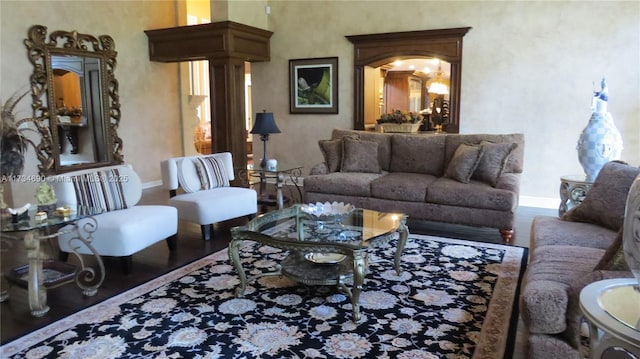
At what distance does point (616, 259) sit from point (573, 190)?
6.42 ft

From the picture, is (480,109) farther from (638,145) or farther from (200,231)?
(200,231)

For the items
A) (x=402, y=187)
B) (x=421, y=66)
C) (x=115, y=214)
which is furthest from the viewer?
(x=421, y=66)

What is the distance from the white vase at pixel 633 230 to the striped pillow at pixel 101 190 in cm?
348

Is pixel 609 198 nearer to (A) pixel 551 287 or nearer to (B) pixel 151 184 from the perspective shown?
(A) pixel 551 287

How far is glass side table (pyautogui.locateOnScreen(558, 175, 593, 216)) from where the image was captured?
380 centimetres

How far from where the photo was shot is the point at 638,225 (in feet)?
4.27

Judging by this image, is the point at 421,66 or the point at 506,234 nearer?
the point at 506,234

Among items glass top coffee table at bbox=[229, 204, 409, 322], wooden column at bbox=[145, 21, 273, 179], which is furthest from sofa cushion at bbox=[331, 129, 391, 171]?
wooden column at bbox=[145, 21, 273, 179]

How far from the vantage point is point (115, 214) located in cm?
369

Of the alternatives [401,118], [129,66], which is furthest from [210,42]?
[401,118]

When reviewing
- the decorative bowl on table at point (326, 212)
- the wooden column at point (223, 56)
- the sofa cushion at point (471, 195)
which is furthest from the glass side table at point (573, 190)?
the wooden column at point (223, 56)

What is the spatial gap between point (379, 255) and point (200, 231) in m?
1.95

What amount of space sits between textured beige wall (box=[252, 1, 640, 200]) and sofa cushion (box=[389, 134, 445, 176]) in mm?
1282

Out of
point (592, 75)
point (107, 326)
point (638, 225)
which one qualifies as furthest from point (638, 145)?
point (107, 326)
